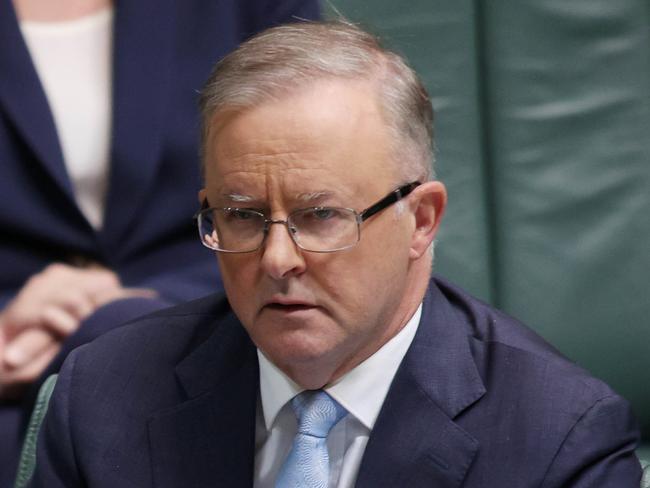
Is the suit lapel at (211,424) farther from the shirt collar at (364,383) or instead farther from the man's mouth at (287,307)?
the man's mouth at (287,307)

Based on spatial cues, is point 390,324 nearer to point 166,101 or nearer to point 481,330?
point 481,330

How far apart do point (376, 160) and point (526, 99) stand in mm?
688

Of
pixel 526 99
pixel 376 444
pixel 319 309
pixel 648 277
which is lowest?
pixel 648 277

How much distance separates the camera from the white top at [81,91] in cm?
161

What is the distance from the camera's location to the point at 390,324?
4.08ft

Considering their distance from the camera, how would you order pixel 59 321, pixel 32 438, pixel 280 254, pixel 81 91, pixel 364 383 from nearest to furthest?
pixel 280 254 < pixel 364 383 < pixel 32 438 < pixel 59 321 < pixel 81 91

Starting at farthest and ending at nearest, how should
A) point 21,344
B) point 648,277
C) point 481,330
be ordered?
point 648,277 → point 21,344 → point 481,330

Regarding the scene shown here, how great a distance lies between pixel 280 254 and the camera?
114 cm

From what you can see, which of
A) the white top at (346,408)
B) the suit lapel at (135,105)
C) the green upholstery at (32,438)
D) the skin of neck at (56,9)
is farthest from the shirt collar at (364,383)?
the skin of neck at (56,9)

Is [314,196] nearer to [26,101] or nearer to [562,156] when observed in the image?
[26,101]

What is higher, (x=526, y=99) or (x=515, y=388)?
(x=515, y=388)

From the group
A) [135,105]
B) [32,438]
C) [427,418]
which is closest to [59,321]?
[32,438]

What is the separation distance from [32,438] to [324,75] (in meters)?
0.49

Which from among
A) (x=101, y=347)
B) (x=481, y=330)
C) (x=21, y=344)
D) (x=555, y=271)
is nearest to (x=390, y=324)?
(x=481, y=330)
